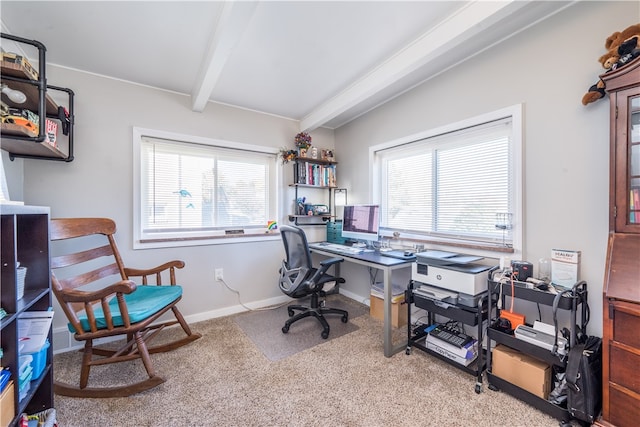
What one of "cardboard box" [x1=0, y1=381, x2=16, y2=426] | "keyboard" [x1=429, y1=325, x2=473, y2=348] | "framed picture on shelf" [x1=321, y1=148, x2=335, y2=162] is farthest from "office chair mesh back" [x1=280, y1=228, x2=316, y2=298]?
"cardboard box" [x1=0, y1=381, x2=16, y2=426]

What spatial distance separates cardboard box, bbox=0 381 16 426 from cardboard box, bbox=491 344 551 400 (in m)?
2.30

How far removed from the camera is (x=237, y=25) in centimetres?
152

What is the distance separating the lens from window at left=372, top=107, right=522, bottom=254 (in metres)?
1.97

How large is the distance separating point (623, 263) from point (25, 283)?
2.74 meters

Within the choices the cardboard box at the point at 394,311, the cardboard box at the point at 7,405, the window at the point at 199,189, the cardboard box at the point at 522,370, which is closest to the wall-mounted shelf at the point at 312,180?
the window at the point at 199,189

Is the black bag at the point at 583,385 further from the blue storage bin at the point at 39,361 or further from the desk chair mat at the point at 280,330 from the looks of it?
the blue storage bin at the point at 39,361

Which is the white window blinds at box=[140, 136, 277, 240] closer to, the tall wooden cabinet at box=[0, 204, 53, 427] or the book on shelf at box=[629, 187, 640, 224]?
the tall wooden cabinet at box=[0, 204, 53, 427]

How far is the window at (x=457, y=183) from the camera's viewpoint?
77.4 inches

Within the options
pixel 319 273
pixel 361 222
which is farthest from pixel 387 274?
pixel 361 222

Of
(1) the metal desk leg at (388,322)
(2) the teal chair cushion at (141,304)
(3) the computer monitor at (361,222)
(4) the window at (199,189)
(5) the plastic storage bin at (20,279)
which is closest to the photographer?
(5) the plastic storage bin at (20,279)

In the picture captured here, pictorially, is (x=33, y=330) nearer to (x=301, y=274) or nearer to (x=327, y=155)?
(x=301, y=274)

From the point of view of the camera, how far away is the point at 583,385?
4.18ft

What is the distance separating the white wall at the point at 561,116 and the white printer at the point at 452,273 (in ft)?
1.26

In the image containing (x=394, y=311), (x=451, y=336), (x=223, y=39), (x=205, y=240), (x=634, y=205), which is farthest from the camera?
(x=205, y=240)
